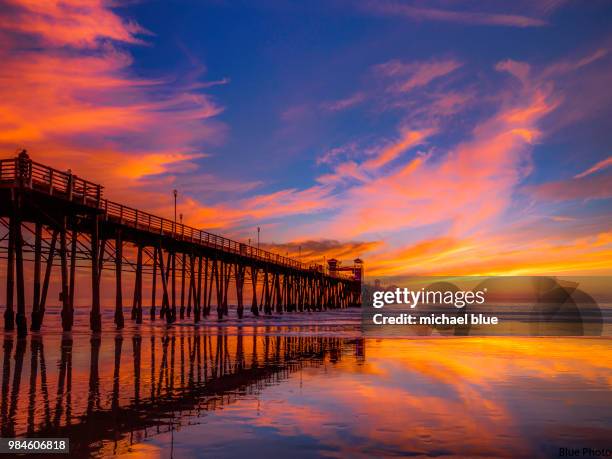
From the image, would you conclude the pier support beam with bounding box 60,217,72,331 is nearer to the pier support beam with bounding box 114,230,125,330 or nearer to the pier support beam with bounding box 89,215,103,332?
the pier support beam with bounding box 89,215,103,332

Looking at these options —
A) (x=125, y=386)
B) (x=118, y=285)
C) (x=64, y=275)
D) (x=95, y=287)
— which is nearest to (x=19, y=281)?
(x=64, y=275)

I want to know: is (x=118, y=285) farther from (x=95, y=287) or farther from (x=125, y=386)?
(x=125, y=386)

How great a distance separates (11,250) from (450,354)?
17752 mm

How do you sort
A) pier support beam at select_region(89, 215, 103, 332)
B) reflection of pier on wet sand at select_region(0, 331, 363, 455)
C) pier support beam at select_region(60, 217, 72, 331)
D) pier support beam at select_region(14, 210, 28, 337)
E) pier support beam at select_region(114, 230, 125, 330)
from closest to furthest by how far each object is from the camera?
1. reflection of pier on wet sand at select_region(0, 331, 363, 455)
2. pier support beam at select_region(14, 210, 28, 337)
3. pier support beam at select_region(60, 217, 72, 331)
4. pier support beam at select_region(89, 215, 103, 332)
5. pier support beam at select_region(114, 230, 125, 330)

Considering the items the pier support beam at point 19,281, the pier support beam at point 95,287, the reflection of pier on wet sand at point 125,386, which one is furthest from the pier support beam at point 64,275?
the reflection of pier on wet sand at point 125,386

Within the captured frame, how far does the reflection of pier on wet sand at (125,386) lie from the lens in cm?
784

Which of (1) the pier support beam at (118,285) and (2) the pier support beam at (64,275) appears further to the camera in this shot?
(1) the pier support beam at (118,285)

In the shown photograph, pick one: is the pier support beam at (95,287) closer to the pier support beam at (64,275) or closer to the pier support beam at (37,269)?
the pier support beam at (64,275)

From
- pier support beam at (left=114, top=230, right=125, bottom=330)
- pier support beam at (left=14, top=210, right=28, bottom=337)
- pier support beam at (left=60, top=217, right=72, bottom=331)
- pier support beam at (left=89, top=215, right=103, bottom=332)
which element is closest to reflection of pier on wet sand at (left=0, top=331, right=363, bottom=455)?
pier support beam at (left=14, top=210, right=28, bottom=337)

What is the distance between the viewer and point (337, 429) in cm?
808

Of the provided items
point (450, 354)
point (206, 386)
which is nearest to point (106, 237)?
point (450, 354)

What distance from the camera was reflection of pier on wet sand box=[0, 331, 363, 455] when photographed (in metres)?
7.84

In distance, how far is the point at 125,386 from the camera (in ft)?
37.4

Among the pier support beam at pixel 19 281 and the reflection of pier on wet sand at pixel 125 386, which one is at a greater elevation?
the pier support beam at pixel 19 281
